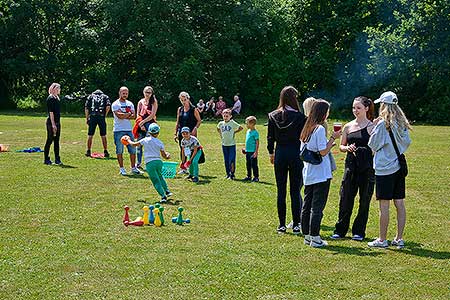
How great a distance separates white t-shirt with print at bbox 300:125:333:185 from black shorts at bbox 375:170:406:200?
0.63m

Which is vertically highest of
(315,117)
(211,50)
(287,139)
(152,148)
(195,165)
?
(211,50)

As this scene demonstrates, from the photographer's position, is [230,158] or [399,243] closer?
[399,243]

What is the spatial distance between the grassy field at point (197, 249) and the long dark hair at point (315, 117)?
1.39 meters

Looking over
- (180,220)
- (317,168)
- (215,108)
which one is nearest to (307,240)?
(317,168)

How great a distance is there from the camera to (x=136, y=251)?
7.79 metres

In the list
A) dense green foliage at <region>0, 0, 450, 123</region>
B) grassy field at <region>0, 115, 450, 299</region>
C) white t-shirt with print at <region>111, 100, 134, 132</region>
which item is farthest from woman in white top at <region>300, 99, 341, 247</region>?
dense green foliage at <region>0, 0, 450, 123</region>

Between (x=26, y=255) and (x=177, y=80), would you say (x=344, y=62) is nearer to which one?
(x=177, y=80)

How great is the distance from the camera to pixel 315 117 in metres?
8.01

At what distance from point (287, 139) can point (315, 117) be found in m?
0.68

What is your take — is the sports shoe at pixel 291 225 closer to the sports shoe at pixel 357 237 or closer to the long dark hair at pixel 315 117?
the sports shoe at pixel 357 237

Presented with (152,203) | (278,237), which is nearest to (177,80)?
(152,203)

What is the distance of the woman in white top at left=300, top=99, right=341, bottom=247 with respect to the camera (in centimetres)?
800

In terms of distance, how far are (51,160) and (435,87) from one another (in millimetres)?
26291

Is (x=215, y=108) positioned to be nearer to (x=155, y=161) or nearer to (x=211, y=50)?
(x=211, y=50)
